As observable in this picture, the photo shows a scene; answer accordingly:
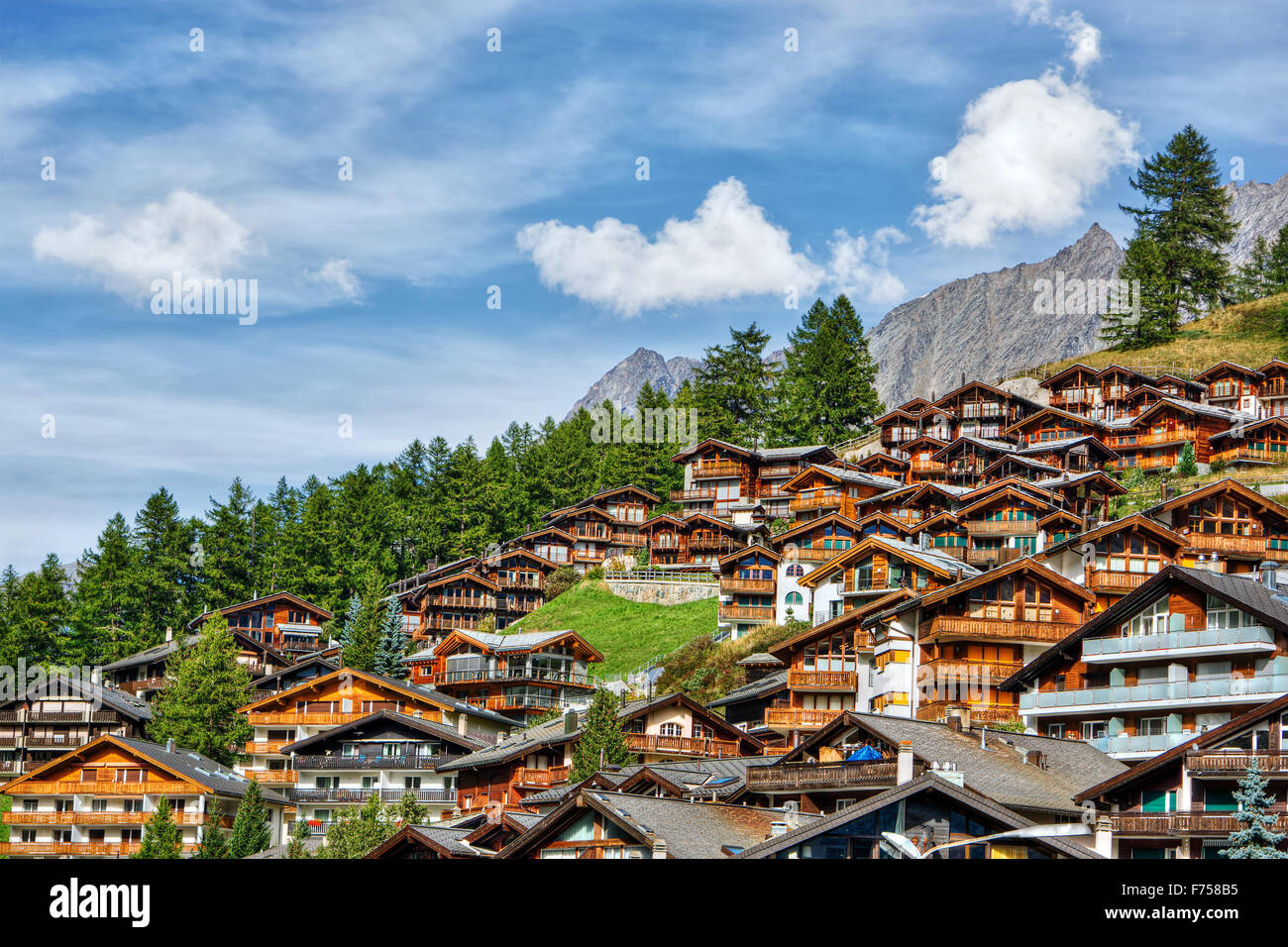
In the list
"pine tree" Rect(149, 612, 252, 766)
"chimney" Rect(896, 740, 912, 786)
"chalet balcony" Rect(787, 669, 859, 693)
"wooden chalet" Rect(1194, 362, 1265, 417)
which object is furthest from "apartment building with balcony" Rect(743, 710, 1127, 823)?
"wooden chalet" Rect(1194, 362, 1265, 417)

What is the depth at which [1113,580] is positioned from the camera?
241 feet

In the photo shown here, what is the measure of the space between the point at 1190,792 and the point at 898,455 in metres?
85.1

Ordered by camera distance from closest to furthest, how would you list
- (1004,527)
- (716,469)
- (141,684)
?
(1004,527) → (141,684) → (716,469)

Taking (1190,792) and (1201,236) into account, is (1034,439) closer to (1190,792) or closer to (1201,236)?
(1201,236)

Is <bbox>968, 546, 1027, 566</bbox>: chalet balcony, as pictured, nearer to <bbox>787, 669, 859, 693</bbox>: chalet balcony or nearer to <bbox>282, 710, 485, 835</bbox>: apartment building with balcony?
<bbox>787, 669, 859, 693</bbox>: chalet balcony

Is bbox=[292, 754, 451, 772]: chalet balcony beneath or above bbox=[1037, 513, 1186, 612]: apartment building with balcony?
beneath

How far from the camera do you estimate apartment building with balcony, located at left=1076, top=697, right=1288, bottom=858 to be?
131 feet

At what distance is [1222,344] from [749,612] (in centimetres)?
7415

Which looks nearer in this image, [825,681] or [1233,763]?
[1233,763]

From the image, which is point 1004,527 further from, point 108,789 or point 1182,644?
point 108,789

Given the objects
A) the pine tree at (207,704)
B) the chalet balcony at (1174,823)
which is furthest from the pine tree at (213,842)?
the chalet balcony at (1174,823)

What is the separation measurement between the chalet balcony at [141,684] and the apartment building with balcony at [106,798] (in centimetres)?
2445

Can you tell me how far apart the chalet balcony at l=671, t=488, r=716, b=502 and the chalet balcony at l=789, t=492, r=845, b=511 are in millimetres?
11649

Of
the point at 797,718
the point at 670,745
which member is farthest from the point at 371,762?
the point at 797,718
